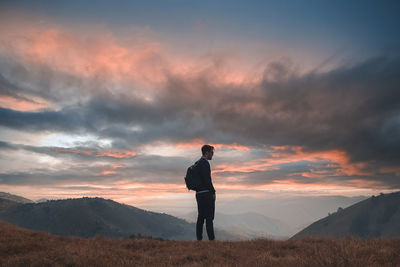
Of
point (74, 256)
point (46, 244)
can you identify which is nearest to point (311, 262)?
point (74, 256)

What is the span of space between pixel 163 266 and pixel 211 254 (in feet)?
5.92

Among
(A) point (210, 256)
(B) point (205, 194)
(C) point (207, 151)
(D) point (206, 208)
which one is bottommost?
(A) point (210, 256)

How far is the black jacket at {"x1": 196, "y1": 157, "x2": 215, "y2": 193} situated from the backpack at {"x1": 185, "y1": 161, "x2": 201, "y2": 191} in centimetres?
13

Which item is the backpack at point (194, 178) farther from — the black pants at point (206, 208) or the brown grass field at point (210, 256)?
the brown grass field at point (210, 256)

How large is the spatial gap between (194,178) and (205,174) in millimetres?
515

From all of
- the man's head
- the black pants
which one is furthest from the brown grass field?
the man's head

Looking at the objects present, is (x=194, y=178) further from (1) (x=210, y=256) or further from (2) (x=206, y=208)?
(1) (x=210, y=256)

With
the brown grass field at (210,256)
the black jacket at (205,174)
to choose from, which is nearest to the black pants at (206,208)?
the black jacket at (205,174)

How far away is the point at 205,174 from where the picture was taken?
10984 millimetres

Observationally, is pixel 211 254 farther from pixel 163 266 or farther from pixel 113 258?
pixel 113 258

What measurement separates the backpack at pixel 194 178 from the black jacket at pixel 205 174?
0.13 m

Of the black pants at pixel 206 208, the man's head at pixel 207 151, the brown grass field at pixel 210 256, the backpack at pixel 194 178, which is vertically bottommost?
the brown grass field at pixel 210 256

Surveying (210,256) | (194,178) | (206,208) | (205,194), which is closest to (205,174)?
(194,178)

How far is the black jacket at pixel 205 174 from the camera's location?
36.1 feet
